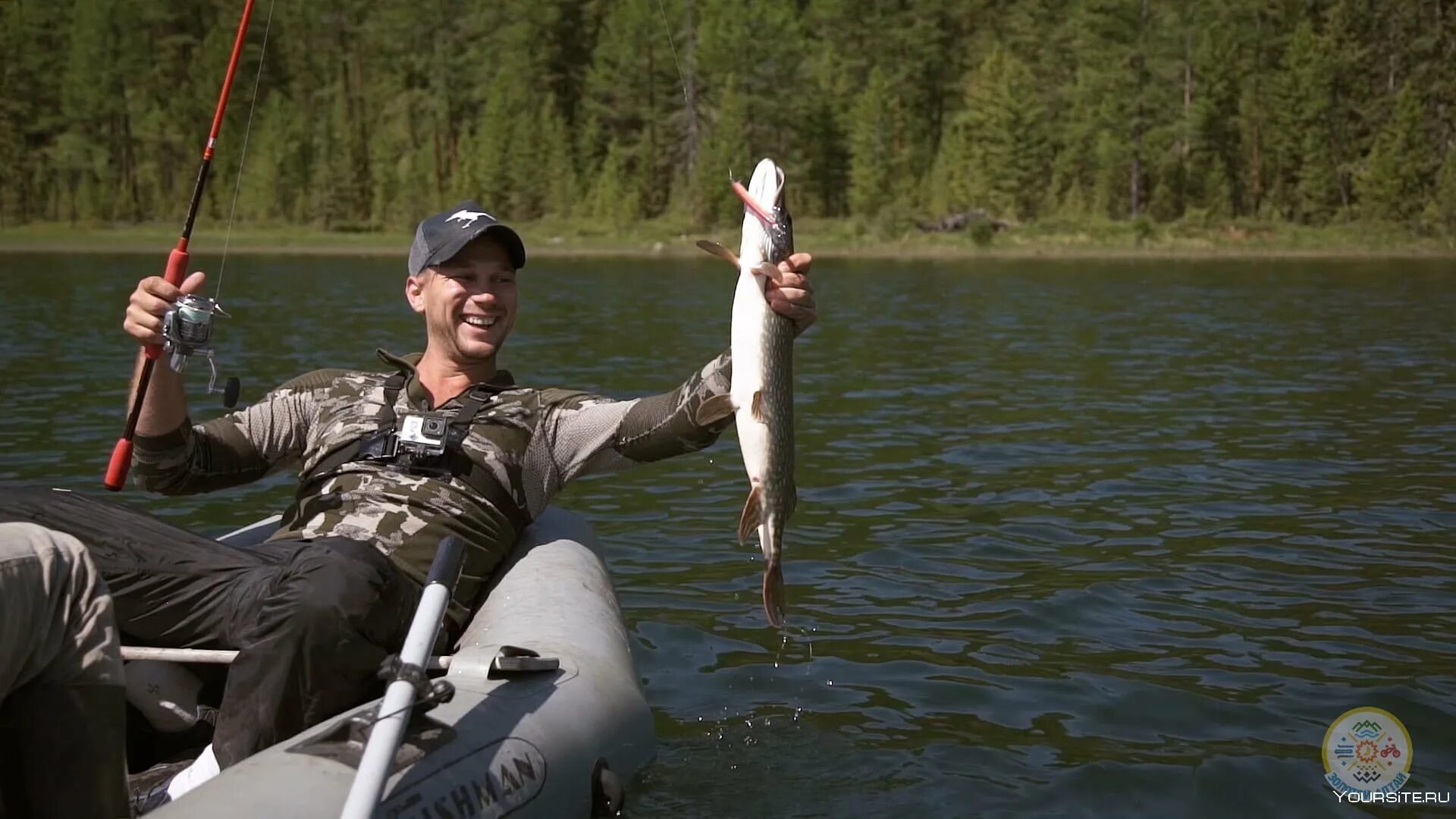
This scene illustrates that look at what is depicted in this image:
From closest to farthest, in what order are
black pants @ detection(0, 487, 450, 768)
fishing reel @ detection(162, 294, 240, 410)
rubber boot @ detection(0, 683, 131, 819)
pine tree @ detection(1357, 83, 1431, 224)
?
rubber boot @ detection(0, 683, 131, 819), black pants @ detection(0, 487, 450, 768), fishing reel @ detection(162, 294, 240, 410), pine tree @ detection(1357, 83, 1431, 224)

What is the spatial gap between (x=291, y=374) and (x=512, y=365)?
2.64 m

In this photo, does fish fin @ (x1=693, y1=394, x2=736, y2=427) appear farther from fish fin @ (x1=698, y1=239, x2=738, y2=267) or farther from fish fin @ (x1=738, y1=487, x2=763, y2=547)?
fish fin @ (x1=698, y1=239, x2=738, y2=267)

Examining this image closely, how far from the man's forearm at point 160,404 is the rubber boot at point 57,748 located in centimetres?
164

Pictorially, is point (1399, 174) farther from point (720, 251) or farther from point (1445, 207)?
point (720, 251)

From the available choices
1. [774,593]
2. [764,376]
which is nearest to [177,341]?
[764,376]

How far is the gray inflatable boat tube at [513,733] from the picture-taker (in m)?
3.44

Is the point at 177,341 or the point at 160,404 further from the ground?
the point at 177,341

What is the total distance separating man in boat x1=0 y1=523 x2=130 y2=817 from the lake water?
211 centimetres

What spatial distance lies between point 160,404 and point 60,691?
1692 millimetres

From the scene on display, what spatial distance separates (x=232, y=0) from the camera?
71.1m

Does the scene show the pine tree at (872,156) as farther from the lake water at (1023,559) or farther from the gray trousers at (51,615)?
the gray trousers at (51,615)

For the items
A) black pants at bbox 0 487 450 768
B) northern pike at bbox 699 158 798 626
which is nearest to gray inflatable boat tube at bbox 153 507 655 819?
black pants at bbox 0 487 450 768

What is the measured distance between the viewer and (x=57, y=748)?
331 cm

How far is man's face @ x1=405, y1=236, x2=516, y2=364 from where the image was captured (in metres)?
5.17
